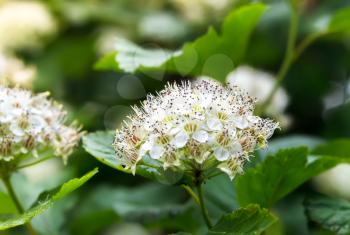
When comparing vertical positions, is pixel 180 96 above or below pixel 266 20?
below

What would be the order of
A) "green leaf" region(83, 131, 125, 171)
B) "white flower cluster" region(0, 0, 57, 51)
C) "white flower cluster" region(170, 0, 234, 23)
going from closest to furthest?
"green leaf" region(83, 131, 125, 171)
"white flower cluster" region(170, 0, 234, 23)
"white flower cluster" region(0, 0, 57, 51)

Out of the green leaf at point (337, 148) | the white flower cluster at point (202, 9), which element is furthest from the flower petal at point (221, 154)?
the white flower cluster at point (202, 9)

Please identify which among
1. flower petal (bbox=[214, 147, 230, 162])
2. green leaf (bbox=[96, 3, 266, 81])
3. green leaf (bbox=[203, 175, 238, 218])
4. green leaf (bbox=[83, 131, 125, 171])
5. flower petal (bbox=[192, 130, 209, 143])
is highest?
green leaf (bbox=[96, 3, 266, 81])

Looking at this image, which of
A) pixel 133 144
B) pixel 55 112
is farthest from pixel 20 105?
pixel 133 144

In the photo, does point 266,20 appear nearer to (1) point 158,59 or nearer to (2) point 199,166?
(1) point 158,59

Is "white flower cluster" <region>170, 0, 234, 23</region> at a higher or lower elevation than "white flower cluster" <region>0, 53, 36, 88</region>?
higher

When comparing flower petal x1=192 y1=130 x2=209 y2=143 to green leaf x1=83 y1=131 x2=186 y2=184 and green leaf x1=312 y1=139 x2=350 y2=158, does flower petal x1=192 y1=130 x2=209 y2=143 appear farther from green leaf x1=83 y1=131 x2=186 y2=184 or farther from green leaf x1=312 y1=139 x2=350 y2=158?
green leaf x1=312 y1=139 x2=350 y2=158

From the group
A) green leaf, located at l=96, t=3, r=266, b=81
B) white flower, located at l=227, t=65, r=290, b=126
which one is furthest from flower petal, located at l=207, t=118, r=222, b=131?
white flower, located at l=227, t=65, r=290, b=126
